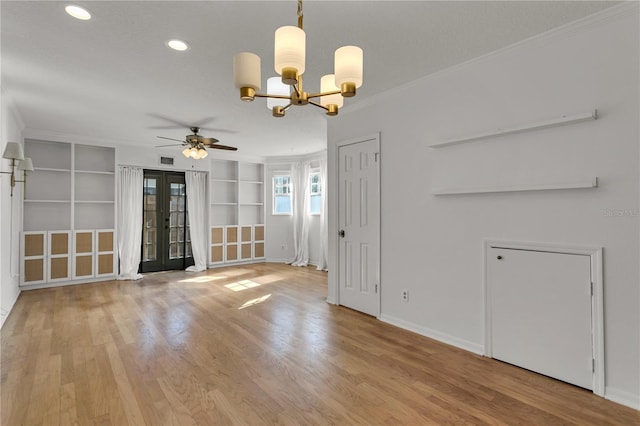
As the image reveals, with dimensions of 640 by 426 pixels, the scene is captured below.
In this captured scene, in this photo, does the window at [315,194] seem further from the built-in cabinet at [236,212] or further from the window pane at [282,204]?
the built-in cabinet at [236,212]

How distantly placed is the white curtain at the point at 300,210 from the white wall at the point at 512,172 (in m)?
3.89

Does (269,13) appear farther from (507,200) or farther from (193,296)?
(193,296)

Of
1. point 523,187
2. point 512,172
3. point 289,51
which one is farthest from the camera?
point 512,172

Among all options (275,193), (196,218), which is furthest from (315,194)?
(196,218)

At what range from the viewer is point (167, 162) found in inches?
265

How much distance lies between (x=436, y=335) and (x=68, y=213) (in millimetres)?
6487

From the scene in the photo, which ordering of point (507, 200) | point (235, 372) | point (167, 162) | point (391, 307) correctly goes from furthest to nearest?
point (167, 162), point (391, 307), point (507, 200), point (235, 372)

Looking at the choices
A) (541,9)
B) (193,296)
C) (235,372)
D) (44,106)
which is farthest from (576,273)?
(44,106)

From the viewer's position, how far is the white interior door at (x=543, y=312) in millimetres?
2301

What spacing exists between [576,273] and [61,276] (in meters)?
7.17

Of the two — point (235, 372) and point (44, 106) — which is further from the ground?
point (44, 106)

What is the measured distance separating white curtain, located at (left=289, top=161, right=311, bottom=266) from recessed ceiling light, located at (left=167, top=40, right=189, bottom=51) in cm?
507

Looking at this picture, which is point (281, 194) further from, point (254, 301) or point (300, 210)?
point (254, 301)

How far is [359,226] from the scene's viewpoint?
4059mm
